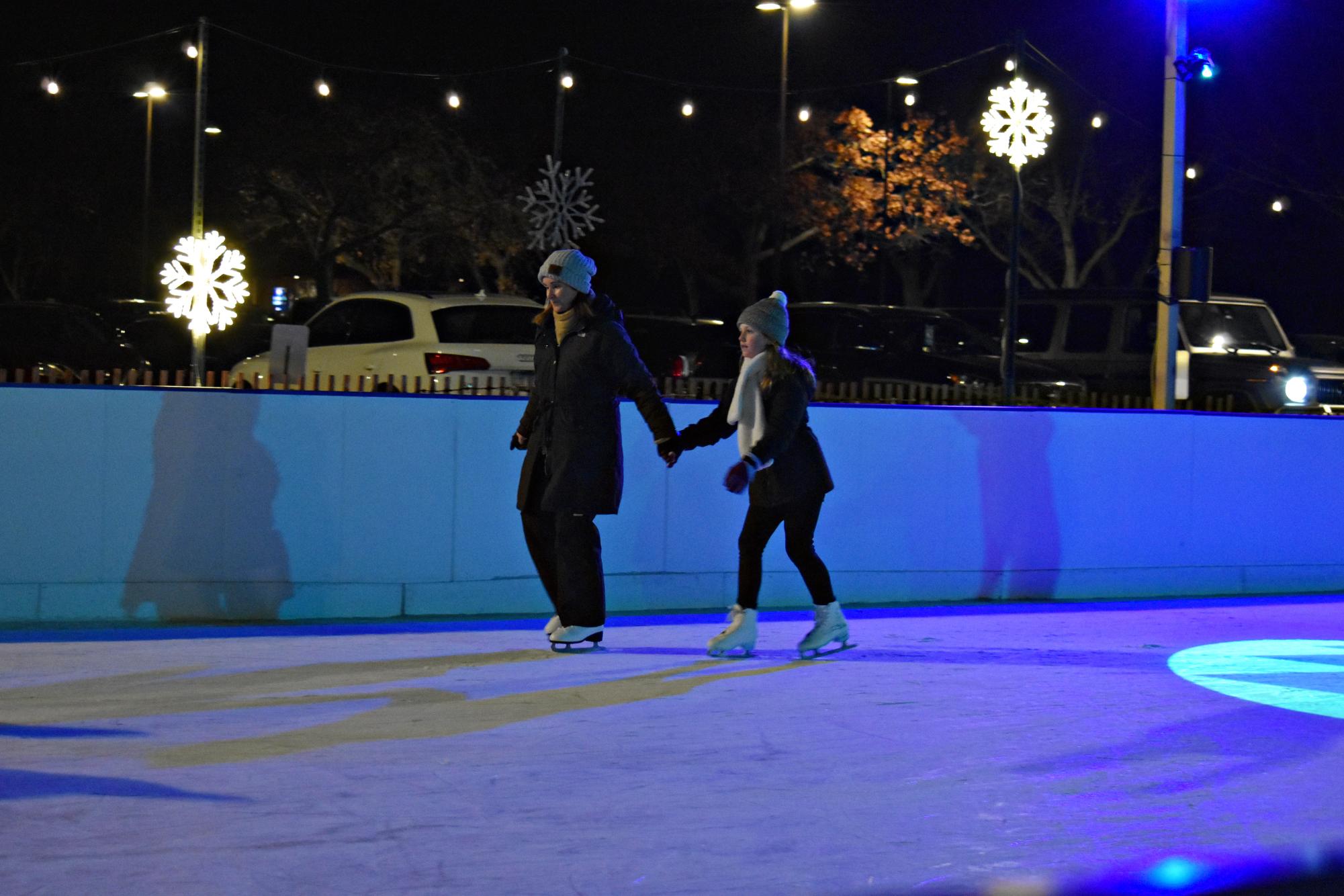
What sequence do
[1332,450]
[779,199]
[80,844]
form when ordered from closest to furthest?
1. [80,844]
2. [1332,450]
3. [779,199]

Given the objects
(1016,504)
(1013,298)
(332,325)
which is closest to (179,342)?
(332,325)

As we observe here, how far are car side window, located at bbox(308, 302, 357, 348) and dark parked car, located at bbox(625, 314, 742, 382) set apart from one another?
5.47 meters

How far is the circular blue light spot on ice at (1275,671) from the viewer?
685cm

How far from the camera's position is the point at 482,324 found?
14.4 metres

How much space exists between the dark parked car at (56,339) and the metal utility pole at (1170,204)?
1275 cm

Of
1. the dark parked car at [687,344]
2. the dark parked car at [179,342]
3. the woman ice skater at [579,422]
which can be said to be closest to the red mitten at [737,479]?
the woman ice skater at [579,422]

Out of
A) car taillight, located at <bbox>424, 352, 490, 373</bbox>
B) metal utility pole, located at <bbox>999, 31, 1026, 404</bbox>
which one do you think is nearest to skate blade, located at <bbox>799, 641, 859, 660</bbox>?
car taillight, located at <bbox>424, 352, 490, 373</bbox>

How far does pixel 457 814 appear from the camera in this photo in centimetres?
471

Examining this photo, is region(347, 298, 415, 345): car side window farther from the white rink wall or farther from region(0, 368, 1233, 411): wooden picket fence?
the white rink wall

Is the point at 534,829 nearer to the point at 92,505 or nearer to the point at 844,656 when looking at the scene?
the point at 844,656

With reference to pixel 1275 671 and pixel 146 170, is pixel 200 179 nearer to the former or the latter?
pixel 146 170

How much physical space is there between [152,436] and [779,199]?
21838 millimetres

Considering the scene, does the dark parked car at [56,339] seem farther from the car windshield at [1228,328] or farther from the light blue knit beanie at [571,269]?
the light blue knit beanie at [571,269]

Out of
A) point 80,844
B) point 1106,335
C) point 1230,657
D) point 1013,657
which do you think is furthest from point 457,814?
point 1106,335
